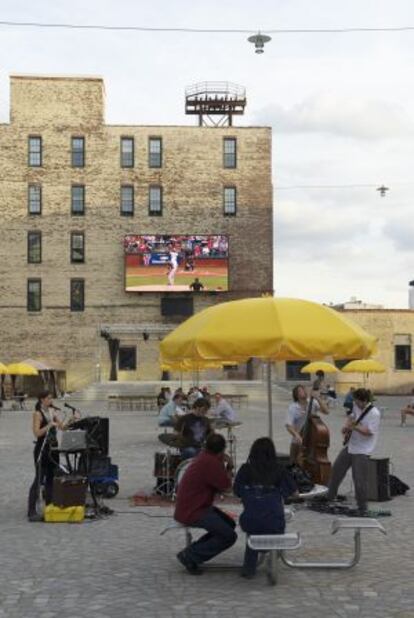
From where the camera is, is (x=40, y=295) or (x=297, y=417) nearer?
(x=297, y=417)

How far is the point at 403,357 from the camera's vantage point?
208ft

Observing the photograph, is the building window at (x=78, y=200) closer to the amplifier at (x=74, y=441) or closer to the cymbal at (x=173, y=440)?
the cymbal at (x=173, y=440)

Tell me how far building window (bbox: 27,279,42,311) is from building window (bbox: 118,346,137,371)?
671 cm

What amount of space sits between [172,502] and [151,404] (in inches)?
1266

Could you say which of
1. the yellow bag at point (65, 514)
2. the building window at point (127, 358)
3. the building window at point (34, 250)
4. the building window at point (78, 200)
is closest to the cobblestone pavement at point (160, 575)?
the yellow bag at point (65, 514)

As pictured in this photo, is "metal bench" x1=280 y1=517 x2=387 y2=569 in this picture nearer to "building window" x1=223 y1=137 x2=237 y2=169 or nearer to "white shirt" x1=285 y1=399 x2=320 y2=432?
"white shirt" x1=285 y1=399 x2=320 y2=432

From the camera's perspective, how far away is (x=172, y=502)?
1291 centimetres

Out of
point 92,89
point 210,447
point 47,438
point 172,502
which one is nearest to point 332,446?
point 172,502

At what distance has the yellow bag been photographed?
1132cm

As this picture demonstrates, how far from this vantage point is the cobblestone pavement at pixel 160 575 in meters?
7.19

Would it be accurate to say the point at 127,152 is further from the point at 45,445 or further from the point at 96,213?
the point at 45,445

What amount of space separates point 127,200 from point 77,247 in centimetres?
500

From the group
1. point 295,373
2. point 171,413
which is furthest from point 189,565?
point 295,373

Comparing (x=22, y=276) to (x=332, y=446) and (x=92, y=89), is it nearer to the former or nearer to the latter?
(x=92, y=89)
